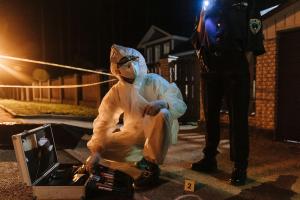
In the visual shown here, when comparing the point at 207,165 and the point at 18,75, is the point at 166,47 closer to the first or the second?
the point at 207,165

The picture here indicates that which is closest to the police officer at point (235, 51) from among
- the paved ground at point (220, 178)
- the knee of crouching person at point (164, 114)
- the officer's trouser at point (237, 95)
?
the officer's trouser at point (237, 95)

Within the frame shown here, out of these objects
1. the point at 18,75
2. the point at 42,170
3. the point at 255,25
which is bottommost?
the point at 42,170

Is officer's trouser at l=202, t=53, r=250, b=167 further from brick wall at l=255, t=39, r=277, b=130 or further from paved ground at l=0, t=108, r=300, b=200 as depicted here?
brick wall at l=255, t=39, r=277, b=130

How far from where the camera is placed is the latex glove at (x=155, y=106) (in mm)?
3834

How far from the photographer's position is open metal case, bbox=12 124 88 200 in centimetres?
332

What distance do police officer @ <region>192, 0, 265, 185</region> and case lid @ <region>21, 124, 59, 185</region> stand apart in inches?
86.6

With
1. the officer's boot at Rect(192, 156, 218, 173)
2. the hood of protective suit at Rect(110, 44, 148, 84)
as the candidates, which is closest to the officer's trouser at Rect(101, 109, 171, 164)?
the hood of protective suit at Rect(110, 44, 148, 84)

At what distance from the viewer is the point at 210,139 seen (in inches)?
180

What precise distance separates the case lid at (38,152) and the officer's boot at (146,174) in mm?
1028

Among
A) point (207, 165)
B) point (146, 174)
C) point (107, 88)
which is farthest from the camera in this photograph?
point (107, 88)

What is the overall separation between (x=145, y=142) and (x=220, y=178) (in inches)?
44.4

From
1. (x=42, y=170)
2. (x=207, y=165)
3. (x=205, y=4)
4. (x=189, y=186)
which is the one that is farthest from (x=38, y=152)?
(x=205, y=4)

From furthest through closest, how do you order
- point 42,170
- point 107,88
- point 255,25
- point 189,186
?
point 107,88, point 189,186, point 255,25, point 42,170

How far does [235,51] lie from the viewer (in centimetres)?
397
